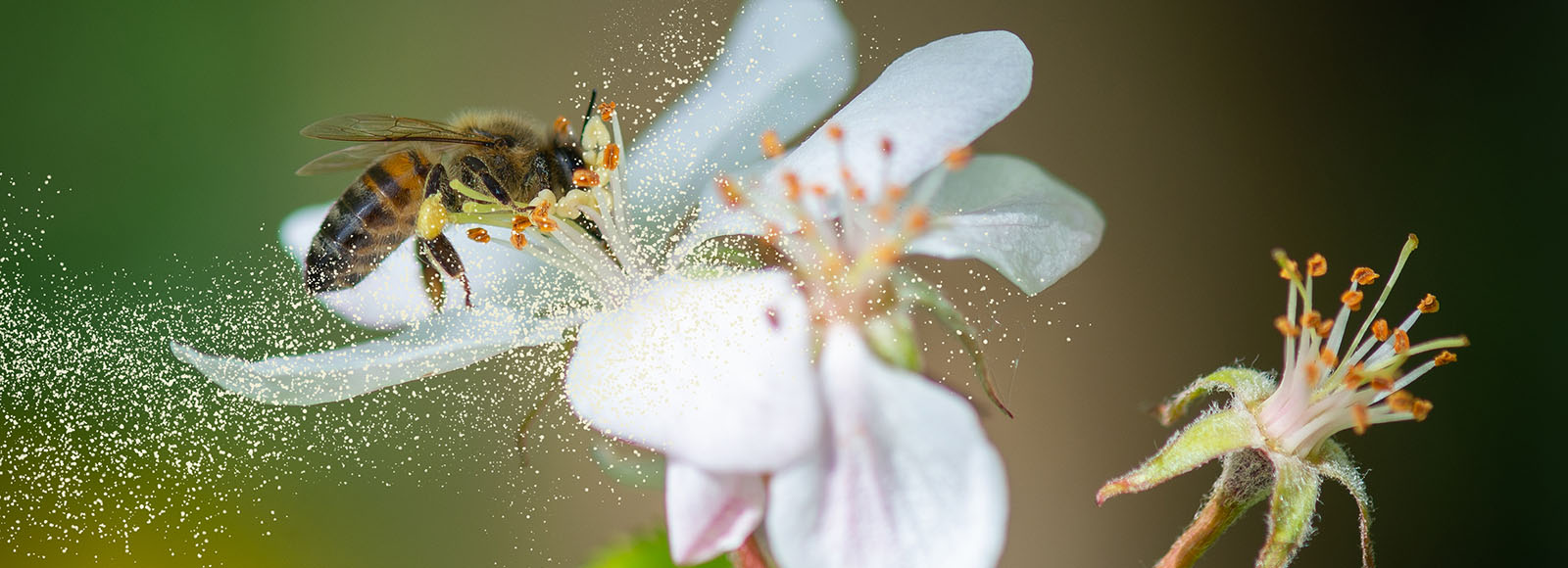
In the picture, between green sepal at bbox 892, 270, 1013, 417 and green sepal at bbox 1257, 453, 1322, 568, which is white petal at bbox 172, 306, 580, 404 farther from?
green sepal at bbox 1257, 453, 1322, 568

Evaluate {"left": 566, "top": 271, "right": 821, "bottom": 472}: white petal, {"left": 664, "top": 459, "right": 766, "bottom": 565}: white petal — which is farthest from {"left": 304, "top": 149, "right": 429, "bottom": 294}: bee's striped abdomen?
{"left": 664, "top": 459, "right": 766, "bottom": 565}: white petal

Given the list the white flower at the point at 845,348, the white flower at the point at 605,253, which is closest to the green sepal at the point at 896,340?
the white flower at the point at 845,348

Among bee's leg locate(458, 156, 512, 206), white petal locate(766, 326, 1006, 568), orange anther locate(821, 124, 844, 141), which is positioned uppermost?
bee's leg locate(458, 156, 512, 206)

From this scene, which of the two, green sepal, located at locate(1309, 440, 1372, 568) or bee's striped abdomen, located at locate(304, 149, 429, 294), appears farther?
bee's striped abdomen, located at locate(304, 149, 429, 294)

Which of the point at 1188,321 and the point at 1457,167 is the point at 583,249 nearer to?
the point at 1188,321

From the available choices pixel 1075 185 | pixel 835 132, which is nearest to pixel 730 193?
pixel 835 132
